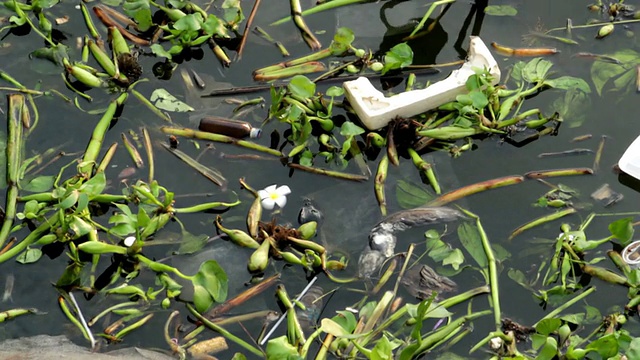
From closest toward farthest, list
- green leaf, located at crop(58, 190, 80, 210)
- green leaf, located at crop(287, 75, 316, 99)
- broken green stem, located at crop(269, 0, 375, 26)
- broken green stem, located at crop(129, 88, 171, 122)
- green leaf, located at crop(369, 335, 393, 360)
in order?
1. green leaf, located at crop(369, 335, 393, 360)
2. green leaf, located at crop(58, 190, 80, 210)
3. green leaf, located at crop(287, 75, 316, 99)
4. broken green stem, located at crop(129, 88, 171, 122)
5. broken green stem, located at crop(269, 0, 375, 26)

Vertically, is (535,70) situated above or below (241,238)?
above

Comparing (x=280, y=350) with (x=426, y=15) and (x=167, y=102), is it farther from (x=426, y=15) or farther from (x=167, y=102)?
(x=426, y=15)

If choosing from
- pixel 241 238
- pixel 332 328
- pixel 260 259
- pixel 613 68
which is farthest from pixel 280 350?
pixel 613 68

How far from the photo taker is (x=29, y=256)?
2.79 m

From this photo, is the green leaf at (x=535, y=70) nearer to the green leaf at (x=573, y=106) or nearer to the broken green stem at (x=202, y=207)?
the green leaf at (x=573, y=106)

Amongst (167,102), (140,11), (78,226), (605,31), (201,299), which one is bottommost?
(201,299)

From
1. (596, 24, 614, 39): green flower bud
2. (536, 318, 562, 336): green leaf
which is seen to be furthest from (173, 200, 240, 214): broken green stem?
(596, 24, 614, 39): green flower bud

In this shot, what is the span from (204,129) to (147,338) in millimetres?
864

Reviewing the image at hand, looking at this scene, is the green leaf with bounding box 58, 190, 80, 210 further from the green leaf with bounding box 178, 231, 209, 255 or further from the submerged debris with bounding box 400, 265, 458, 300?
the submerged debris with bounding box 400, 265, 458, 300

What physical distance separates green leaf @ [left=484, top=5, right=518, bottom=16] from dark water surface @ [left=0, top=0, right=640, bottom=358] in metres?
0.03

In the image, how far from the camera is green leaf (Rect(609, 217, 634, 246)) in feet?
8.66

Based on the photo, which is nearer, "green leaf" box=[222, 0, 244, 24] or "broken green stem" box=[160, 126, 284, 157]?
"broken green stem" box=[160, 126, 284, 157]

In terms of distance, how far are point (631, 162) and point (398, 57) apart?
3.14 ft

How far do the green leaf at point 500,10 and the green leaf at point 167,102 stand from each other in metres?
1.35
